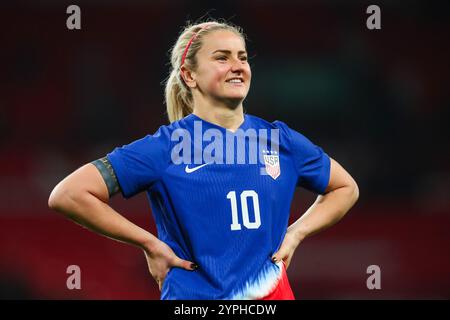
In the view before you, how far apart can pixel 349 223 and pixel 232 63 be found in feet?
14.9

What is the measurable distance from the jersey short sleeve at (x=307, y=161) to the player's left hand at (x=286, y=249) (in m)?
0.23

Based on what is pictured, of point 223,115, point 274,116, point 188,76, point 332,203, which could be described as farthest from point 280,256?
point 274,116

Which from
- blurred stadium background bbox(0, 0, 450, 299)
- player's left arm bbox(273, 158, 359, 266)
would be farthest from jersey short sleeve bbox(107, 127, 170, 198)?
blurred stadium background bbox(0, 0, 450, 299)

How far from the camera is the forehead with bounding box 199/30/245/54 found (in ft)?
10.8

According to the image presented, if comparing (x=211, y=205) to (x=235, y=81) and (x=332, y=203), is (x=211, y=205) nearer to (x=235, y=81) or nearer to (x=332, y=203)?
(x=235, y=81)

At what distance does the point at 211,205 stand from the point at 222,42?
2.24 ft

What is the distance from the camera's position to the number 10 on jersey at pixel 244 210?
10.0ft

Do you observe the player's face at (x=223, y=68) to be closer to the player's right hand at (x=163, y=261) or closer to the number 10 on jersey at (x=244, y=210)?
the number 10 on jersey at (x=244, y=210)

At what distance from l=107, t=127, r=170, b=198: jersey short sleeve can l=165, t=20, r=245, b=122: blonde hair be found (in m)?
0.44

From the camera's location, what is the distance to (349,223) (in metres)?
7.56

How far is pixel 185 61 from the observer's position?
342 cm

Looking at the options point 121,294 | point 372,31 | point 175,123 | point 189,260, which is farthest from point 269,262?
point 372,31

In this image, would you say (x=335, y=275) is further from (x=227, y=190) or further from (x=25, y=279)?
(x=227, y=190)

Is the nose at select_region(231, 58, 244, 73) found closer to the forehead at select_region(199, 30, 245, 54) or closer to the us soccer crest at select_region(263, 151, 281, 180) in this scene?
the forehead at select_region(199, 30, 245, 54)
